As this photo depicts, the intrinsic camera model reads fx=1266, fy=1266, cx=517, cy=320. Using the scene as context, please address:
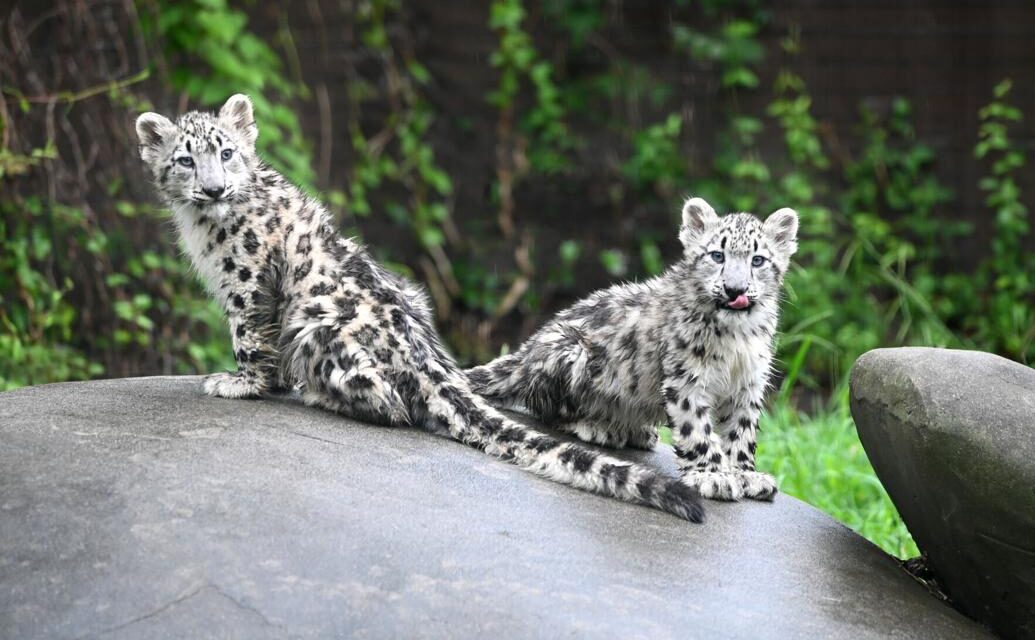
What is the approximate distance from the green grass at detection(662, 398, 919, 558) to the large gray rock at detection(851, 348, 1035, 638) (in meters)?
1.65

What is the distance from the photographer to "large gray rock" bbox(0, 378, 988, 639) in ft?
14.4

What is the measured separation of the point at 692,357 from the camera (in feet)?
19.7

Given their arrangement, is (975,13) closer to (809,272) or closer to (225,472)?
(809,272)

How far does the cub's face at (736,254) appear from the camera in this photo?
19.2 feet

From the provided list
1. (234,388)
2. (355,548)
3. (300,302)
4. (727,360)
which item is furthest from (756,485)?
(234,388)

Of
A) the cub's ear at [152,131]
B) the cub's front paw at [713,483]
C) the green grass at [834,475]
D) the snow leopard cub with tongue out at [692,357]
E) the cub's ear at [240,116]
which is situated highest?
the cub's ear at [240,116]

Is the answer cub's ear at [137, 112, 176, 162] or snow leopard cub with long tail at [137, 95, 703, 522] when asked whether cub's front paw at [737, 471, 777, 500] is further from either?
cub's ear at [137, 112, 176, 162]

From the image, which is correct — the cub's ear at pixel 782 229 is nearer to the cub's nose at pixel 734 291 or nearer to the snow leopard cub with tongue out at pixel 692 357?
the snow leopard cub with tongue out at pixel 692 357

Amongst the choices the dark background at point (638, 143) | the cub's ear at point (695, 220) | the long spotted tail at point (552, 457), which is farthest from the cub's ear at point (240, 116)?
the dark background at point (638, 143)

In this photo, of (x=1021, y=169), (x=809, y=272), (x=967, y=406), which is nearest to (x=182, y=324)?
(x=809, y=272)

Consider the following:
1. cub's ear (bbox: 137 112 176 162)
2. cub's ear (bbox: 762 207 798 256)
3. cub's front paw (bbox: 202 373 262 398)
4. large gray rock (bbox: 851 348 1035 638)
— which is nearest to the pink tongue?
cub's ear (bbox: 762 207 798 256)

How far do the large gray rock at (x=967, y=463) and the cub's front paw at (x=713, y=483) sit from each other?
694mm

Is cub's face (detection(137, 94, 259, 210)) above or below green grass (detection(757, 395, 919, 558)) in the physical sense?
above

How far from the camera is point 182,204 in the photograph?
641cm
